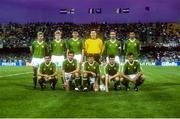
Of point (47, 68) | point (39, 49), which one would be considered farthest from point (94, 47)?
point (39, 49)

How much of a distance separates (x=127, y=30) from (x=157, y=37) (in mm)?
5617

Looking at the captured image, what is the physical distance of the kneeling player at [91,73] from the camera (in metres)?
17.8

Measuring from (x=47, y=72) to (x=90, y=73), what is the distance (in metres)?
1.75

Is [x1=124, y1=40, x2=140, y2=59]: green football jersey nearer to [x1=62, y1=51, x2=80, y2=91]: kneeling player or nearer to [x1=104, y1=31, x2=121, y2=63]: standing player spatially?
[x1=104, y1=31, x2=121, y2=63]: standing player

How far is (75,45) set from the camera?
1948cm

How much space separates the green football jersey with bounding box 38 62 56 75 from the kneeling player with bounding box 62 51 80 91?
432mm

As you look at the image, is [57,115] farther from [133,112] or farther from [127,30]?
[127,30]

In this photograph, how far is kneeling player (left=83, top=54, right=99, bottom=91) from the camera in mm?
17797

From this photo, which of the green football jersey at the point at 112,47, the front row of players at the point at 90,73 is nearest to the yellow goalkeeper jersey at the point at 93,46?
the green football jersey at the point at 112,47

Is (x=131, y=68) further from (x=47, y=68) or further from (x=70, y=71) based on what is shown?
(x=47, y=68)

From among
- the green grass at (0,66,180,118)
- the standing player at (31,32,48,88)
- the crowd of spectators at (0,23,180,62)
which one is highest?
the crowd of spectators at (0,23,180,62)

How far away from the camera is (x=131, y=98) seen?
1507 cm

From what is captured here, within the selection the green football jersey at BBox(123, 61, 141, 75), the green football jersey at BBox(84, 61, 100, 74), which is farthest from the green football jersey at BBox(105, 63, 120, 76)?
the green football jersey at BBox(84, 61, 100, 74)

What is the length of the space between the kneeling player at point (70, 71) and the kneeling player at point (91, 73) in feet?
1.22
